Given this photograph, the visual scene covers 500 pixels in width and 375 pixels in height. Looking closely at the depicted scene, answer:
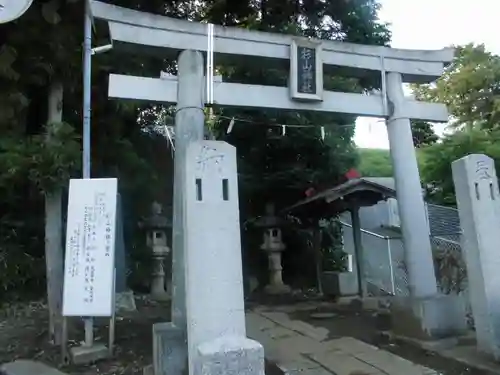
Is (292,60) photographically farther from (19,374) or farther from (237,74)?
(19,374)

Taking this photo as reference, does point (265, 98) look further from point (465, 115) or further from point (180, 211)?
point (465, 115)

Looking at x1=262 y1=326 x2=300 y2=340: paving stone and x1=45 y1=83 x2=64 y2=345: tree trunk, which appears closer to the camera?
x1=45 y1=83 x2=64 y2=345: tree trunk

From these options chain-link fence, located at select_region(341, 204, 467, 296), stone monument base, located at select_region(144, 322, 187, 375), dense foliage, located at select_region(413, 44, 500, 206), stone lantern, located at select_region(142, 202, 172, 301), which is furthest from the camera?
dense foliage, located at select_region(413, 44, 500, 206)

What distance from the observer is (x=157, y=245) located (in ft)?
35.8

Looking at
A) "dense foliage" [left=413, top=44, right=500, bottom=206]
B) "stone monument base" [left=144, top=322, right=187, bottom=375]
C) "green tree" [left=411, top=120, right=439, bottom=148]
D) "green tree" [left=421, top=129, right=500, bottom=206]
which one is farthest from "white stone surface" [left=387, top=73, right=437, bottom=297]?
"green tree" [left=411, top=120, right=439, bottom=148]

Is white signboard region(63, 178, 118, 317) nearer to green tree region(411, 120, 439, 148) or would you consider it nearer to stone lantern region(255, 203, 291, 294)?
stone lantern region(255, 203, 291, 294)

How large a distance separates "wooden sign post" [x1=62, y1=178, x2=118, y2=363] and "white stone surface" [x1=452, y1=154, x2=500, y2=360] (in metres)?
4.13

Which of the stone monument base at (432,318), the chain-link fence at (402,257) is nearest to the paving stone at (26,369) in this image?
the stone monument base at (432,318)

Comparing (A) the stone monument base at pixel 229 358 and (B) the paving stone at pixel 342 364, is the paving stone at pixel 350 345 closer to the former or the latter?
(B) the paving stone at pixel 342 364

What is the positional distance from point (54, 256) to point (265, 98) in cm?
370

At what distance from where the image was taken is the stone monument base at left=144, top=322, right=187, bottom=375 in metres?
4.81

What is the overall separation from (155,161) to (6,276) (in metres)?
4.19

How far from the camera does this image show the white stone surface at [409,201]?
6742 millimetres

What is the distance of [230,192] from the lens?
167 inches
